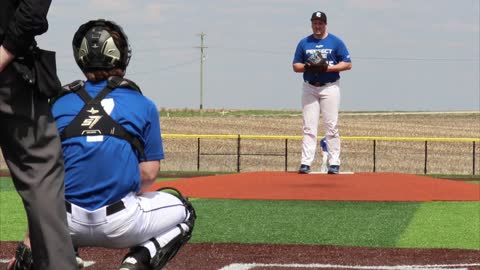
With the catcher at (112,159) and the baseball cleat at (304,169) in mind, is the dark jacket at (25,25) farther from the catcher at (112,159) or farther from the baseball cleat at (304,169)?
the baseball cleat at (304,169)

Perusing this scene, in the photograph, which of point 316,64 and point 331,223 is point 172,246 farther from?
point 316,64

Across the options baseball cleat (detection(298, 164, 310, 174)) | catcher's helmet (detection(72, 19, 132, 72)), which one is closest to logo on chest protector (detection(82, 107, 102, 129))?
catcher's helmet (detection(72, 19, 132, 72))

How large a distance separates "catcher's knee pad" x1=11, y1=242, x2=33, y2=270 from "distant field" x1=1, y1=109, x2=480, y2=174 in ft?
98.4

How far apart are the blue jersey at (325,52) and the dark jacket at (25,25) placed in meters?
9.35

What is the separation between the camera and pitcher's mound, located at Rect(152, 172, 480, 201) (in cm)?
1355

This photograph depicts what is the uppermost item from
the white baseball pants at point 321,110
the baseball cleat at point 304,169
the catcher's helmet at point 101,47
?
the catcher's helmet at point 101,47

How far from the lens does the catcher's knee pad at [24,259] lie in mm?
5145

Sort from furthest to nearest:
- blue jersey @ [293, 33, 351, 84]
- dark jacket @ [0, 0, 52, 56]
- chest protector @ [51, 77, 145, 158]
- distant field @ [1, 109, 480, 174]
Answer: distant field @ [1, 109, 480, 174] < blue jersey @ [293, 33, 351, 84] < chest protector @ [51, 77, 145, 158] < dark jacket @ [0, 0, 52, 56]

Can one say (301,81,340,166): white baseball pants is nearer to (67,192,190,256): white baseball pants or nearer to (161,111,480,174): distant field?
(67,192,190,256): white baseball pants

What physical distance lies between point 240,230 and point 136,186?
18.0 ft

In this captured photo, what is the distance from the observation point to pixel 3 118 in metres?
4.73

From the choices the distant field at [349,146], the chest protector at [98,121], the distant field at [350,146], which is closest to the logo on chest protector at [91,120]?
the chest protector at [98,121]

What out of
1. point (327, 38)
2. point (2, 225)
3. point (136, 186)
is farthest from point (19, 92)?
point (327, 38)

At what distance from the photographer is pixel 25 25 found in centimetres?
467
